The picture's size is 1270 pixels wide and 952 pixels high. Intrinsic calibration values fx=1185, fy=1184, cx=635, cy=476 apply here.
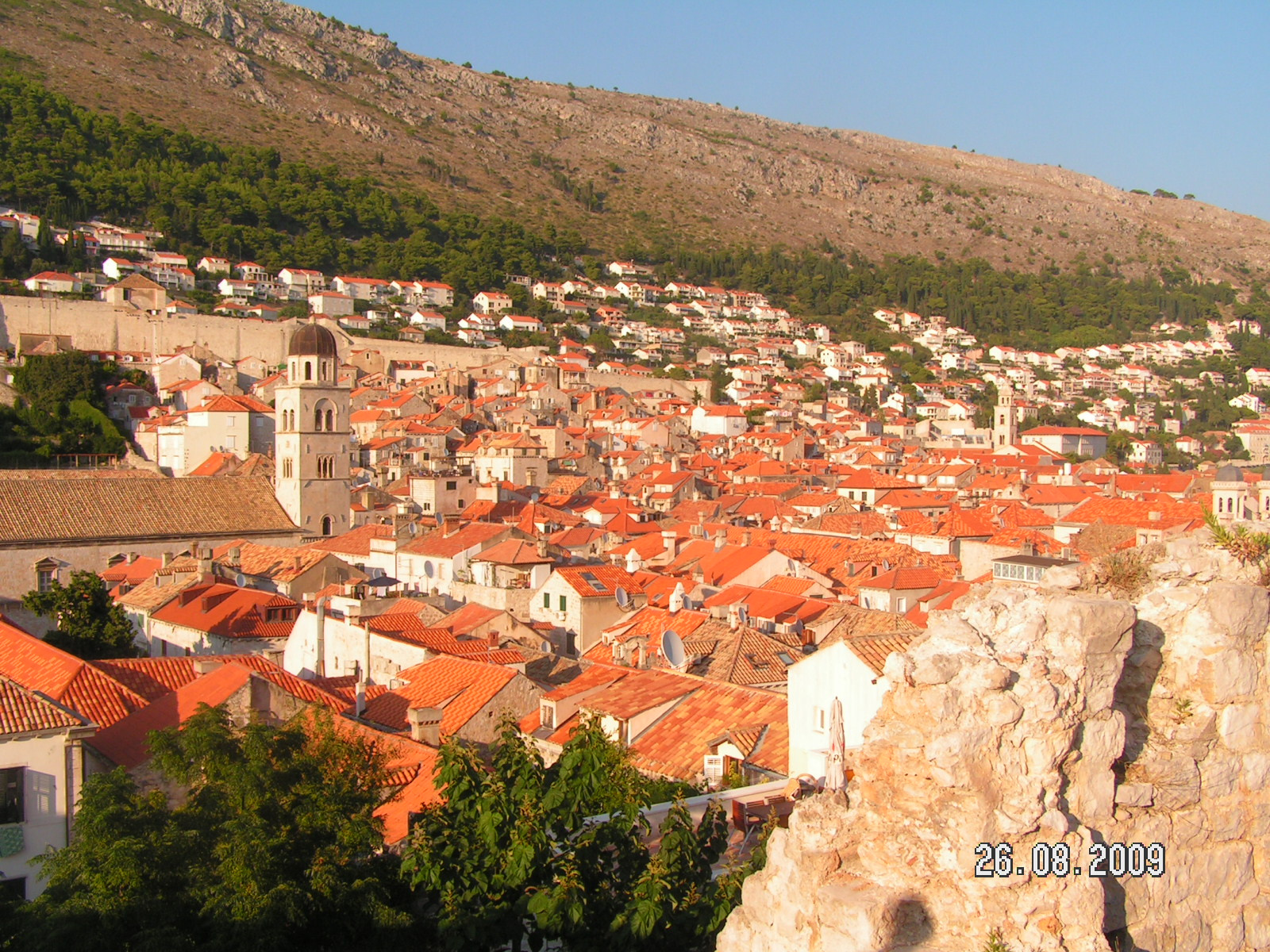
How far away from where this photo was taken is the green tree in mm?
23750

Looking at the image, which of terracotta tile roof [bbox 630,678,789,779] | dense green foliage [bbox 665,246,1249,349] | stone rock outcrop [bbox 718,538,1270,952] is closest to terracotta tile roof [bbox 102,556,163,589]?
terracotta tile roof [bbox 630,678,789,779]

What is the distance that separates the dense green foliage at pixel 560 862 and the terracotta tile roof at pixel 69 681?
8666 mm

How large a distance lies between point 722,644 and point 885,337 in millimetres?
126411

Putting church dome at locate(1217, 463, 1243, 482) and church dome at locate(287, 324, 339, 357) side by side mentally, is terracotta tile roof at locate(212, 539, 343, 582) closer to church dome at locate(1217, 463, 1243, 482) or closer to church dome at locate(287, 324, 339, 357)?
church dome at locate(287, 324, 339, 357)

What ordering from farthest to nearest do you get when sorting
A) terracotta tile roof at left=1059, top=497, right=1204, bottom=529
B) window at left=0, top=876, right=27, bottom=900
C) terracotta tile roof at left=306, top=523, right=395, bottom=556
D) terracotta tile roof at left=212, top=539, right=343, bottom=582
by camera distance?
terracotta tile roof at left=1059, top=497, right=1204, bottom=529
terracotta tile roof at left=306, top=523, right=395, bottom=556
terracotta tile roof at left=212, top=539, right=343, bottom=582
window at left=0, top=876, right=27, bottom=900

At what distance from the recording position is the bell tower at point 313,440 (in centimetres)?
4072

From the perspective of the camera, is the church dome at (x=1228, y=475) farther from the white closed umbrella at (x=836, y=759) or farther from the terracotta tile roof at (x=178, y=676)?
the white closed umbrella at (x=836, y=759)

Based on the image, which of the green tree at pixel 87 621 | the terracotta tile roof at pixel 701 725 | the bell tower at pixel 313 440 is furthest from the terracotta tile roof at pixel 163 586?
the terracotta tile roof at pixel 701 725

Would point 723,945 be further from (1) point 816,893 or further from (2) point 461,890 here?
(2) point 461,890

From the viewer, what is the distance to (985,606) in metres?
6.11

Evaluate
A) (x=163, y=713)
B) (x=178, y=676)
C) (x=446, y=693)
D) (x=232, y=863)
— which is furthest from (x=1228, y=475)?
(x=232, y=863)

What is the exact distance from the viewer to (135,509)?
36.5 metres

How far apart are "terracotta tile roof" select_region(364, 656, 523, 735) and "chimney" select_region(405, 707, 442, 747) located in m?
0.11

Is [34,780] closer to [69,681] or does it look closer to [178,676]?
[69,681]
